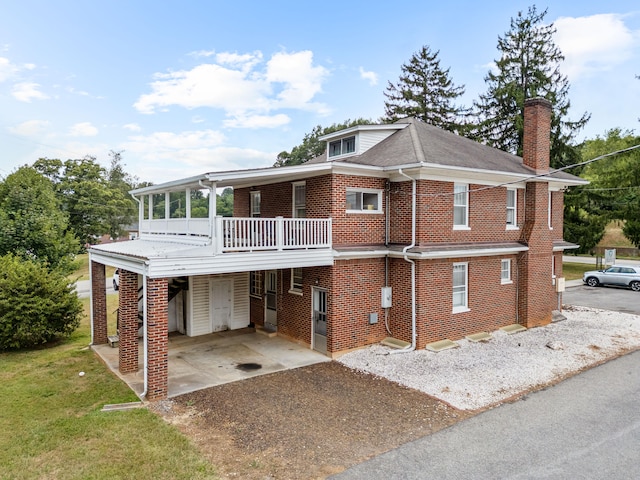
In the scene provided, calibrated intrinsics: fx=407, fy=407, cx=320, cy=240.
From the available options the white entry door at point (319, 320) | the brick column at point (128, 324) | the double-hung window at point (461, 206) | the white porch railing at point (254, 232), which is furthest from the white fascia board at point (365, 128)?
the brick column at point (128, 324)

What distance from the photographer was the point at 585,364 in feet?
37.6

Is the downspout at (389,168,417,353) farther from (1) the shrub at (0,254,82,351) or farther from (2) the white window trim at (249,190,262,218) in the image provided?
(1) the shrub at (0,254,82,351)

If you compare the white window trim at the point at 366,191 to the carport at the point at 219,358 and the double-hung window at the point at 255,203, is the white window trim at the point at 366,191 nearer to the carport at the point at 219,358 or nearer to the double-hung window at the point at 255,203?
the carport at the point at 219,358

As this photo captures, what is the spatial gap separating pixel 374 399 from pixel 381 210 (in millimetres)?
6151

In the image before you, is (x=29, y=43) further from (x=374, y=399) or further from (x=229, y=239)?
(x=374, y=399)

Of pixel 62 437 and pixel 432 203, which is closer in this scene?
pixel 62 437

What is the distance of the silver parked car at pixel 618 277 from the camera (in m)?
25.0

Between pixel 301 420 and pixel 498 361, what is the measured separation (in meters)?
6.47

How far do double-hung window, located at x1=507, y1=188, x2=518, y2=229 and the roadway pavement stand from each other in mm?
7184

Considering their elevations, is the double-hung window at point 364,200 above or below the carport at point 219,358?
above

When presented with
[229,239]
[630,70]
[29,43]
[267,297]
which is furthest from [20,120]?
[630,70]

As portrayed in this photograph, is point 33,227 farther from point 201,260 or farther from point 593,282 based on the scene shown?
point 593,282

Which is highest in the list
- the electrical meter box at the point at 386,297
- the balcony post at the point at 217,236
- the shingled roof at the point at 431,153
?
the shingled roof at the point at 431,153

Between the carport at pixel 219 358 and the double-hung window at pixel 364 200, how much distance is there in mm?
4702
